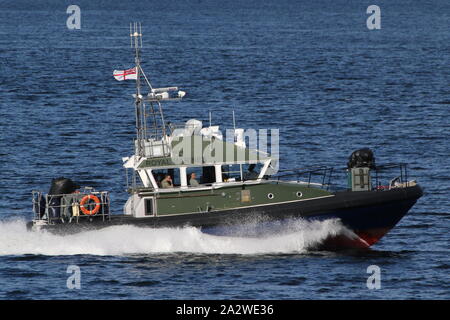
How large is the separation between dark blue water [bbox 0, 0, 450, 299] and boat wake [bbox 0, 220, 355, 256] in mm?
46

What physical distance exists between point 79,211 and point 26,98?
42.8 m

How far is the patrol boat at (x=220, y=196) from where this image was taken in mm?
34562

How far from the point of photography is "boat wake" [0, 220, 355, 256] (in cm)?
3462

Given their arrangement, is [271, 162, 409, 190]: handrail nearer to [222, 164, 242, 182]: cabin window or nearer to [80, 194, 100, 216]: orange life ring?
[222, 164, 242, 182]: cabin window

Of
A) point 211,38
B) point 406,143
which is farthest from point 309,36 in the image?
point 406,143

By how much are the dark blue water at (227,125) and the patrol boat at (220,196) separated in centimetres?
56

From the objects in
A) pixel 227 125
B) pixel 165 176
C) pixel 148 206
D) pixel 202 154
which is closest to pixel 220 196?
pixel 202 154

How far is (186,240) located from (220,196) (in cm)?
181

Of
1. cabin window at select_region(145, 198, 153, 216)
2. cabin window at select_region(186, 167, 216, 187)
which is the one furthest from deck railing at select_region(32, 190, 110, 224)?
cabin window at select_region(186, 167, 216, 187)

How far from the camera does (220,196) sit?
1371 inches

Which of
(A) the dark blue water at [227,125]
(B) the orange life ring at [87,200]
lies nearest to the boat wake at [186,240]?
(A) the dark blue water at [227,125]

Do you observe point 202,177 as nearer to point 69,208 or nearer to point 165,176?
point 165,176

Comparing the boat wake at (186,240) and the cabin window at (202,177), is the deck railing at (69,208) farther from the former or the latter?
the cabin window at (202,177)

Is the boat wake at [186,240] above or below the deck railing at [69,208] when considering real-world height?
below
